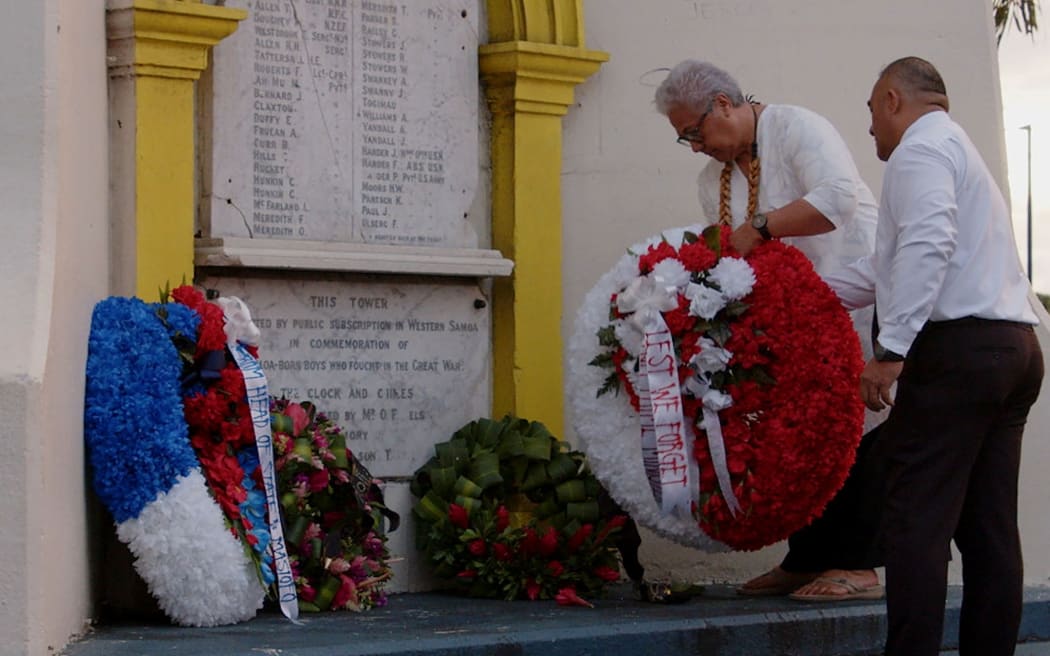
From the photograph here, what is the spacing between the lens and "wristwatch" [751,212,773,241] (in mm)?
5207

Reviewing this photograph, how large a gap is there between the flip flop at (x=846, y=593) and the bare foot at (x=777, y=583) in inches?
6.2

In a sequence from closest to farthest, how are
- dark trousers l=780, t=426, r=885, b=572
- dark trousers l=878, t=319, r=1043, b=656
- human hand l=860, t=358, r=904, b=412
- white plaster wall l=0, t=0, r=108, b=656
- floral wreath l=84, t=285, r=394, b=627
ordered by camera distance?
white plaster wall l=0, t=0, r=108, b=656, dark trousers l=878, t=319, r=1043, b=656, human hand l=860, t=358, r=904, b=412, floral wreath l=84, t=285, r=394, b=627, dark trousers l=780, t=426, r=885, b=572

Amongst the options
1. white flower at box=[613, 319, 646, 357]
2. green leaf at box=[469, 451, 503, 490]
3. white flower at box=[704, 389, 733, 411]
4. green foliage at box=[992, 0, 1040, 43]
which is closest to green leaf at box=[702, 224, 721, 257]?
white flower at box=[613, 319, 646, 357]

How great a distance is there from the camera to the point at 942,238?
417 cm

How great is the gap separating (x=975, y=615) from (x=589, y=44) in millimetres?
3127

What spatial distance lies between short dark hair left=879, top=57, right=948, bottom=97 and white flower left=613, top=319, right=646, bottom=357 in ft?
3.90

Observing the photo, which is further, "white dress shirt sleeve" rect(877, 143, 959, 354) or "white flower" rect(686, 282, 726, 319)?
"white flower" rect(686, 282, 726, 319)

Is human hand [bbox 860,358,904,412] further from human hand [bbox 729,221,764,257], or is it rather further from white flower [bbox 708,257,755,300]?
human hand [bbox 729,221,764,257]

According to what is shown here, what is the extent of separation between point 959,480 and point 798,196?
153 cm

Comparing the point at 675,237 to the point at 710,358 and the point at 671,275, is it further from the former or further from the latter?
the point at 710,358

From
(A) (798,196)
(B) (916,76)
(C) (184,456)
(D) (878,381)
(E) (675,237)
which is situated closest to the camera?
(D) (878,381)

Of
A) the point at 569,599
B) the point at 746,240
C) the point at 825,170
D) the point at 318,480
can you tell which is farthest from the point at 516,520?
the point at 825,170

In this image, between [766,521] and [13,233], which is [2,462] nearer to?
[13,233]

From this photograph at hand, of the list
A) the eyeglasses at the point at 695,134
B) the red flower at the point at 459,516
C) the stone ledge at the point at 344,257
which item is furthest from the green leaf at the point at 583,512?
the eyeglasses at the point at 695,134
